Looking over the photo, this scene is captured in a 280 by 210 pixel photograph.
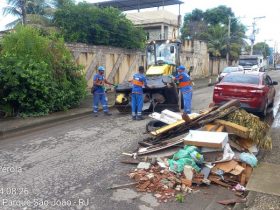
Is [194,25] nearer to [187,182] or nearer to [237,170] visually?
[237,170]

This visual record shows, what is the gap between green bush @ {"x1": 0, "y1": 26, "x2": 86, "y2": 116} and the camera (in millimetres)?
10180

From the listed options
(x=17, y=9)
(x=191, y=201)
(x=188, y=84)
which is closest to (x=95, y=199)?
(x=191, y=201)

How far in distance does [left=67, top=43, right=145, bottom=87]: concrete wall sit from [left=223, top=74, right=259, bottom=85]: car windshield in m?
7.25

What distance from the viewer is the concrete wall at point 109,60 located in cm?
1605

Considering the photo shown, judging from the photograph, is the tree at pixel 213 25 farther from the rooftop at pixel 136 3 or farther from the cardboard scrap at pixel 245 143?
the cardboard scrap at pixel 245 143

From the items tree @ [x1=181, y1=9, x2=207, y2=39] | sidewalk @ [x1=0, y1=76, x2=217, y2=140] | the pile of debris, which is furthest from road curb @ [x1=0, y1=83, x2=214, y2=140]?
tree @ [x1=181, y1=9, x2=207, y2=39]

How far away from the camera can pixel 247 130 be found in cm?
638

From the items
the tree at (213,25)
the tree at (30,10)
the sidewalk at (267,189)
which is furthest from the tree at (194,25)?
the sidewalk at (267,189)

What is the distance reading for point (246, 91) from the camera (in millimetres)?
9977

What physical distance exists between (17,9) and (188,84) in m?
17.4

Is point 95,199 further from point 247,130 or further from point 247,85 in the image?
point 247,85

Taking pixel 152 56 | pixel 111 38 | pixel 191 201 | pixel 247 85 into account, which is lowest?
pixel 191 201

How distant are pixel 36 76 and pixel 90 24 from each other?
7926 mm

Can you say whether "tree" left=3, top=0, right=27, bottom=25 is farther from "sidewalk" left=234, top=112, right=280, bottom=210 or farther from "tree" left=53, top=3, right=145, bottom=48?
"sidewalk" left=234, top=112, right=280, bottom=210
